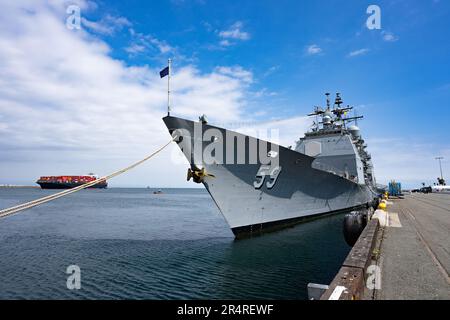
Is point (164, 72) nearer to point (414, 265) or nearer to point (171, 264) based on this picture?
point (171, 264)

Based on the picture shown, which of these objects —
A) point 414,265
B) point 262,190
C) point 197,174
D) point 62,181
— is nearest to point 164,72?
point 197,174

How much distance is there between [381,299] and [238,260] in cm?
635

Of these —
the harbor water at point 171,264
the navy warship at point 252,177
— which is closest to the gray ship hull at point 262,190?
the navy warship at point 252,177

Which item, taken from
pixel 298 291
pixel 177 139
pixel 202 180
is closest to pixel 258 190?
pixel 202 180

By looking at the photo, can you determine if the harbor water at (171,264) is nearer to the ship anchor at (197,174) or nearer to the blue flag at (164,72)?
the ship anchor at (197,174)

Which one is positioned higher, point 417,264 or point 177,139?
point 177,139

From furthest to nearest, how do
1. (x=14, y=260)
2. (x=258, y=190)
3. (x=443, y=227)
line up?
(x=258, y=190) → (x=14, y=260) → (x=443, y=227)

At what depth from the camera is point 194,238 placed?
13.5m

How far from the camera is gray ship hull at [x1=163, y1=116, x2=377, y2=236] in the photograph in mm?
10047

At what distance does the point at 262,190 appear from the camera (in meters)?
11.6

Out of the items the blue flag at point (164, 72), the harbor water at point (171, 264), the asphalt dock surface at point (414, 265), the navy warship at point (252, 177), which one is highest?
the blue flag at point (164, 72)

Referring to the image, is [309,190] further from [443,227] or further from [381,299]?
[381,299]

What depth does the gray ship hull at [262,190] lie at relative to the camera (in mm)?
10047

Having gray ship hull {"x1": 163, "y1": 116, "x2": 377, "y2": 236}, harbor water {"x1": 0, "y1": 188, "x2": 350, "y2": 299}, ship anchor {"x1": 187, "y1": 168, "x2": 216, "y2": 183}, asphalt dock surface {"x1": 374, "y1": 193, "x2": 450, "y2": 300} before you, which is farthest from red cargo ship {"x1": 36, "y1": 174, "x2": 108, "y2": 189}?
asphalt dock surface {"x1": 374, "y1": 193, "x2": 450, "y2": 300}
